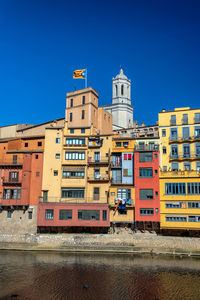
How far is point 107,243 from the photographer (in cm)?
4756

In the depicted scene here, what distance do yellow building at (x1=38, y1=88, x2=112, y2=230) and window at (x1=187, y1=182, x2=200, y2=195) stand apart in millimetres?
13476

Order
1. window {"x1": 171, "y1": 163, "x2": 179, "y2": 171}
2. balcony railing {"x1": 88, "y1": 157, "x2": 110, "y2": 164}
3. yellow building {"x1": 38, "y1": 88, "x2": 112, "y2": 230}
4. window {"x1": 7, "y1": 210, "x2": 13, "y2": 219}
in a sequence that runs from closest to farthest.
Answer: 1. yellow building {"x1": 38, "y1": 88, "x2": 112, "y2": 230}
2. window {"x1": 171, "y1": 163, "x2": 179, "y2": 171}
3. window {"x1": 7, "y1": 210, "x2": 13, "y2": 219}
4. balcony railing {"x1": 88, "y1": 157, "x2": 110, "y2": 164}

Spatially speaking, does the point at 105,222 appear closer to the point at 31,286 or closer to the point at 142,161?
the point at 142,161

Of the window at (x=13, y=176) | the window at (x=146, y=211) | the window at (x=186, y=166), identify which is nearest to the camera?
the window at (x=146, y=211)

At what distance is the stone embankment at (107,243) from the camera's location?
45.4m

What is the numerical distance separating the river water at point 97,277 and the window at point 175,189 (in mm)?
10810

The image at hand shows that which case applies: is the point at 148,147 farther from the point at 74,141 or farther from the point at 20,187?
→ the point at 20,187

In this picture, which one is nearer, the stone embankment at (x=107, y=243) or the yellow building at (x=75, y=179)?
the stone embankment at (x=107, y=243)

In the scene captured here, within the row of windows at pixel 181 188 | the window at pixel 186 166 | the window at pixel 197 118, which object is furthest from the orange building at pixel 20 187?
the window at pixel 197 118

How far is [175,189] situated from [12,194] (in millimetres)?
28063

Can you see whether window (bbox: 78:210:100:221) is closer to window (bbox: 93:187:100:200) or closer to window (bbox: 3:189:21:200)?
window (bbox: 93:187:100:200)

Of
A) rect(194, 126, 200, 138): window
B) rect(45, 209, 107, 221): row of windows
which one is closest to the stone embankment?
rect(45, 209, 107, 221): row of windows

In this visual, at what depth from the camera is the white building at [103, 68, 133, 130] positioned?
102500 millimetres

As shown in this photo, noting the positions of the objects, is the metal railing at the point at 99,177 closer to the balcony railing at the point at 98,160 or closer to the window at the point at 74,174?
the window at the point at 74,174
